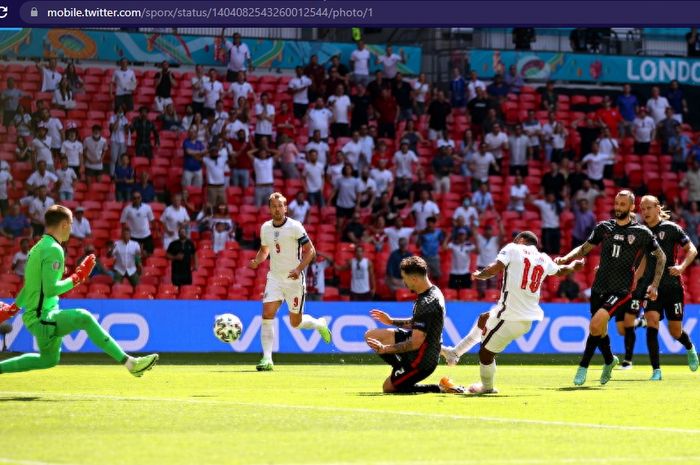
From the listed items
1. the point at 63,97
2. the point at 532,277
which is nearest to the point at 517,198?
the point at 63,97

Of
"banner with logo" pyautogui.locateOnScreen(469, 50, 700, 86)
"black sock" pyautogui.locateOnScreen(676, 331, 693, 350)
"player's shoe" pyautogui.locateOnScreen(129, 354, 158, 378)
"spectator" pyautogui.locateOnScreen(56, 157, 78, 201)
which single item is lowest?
"black sock" pyautogui.locateOnScreen(676, 331, 693, 350)

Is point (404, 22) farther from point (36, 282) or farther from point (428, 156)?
point (428, 156)

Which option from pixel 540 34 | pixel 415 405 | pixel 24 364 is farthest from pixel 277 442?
pixel 540 34

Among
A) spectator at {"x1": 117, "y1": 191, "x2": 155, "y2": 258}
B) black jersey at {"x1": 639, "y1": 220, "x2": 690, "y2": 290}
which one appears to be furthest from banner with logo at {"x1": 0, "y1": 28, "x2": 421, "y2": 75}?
black jersey at {"x1": 639, "y1": 220, "x2": 690, "y2": 290}

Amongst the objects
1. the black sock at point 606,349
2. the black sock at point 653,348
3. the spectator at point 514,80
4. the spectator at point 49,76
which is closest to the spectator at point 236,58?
the spectator at point 49,76

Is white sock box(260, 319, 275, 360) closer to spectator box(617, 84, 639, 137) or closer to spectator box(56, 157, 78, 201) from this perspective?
spectator box(56, 157, 78, 201)

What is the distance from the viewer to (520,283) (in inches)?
595

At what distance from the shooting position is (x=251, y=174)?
103 feet

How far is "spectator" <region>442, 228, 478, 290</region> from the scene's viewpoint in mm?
29484

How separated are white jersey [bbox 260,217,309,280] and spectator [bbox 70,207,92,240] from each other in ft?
28.8

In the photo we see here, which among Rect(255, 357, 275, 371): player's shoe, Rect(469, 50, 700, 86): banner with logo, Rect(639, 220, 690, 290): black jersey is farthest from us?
Rect(469, 50, 700, 86): banner with logo

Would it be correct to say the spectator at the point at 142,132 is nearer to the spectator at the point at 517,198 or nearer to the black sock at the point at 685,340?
the spectator at the point at 517,198

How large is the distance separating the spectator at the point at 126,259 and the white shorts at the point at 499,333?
13.8 meters

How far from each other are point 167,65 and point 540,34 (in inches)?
439
